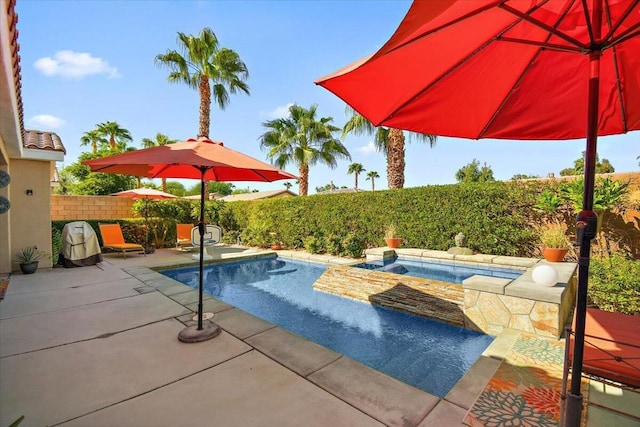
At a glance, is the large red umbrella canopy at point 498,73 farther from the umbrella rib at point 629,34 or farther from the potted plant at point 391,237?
the potted plant at point 391,237

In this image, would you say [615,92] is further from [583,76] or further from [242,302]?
[242,302]

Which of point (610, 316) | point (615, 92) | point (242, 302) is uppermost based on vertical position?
point (615, 92)

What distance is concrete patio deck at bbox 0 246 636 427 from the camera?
235 centimetres

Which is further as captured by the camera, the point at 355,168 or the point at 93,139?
the point at 355,168

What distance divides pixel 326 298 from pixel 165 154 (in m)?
4.62

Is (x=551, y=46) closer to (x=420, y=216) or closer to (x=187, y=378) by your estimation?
(x=187, y=378)

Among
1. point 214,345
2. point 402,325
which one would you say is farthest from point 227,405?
point 402,325

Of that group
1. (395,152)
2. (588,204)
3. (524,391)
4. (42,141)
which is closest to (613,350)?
(524,391)

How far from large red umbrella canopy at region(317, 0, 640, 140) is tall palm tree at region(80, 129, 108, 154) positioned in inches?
1734

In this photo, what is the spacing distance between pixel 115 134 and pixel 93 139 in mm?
3137

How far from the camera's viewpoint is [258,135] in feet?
61.1

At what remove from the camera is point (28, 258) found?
24.9 feet

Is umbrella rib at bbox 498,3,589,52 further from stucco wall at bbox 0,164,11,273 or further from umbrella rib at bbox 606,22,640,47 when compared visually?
stucco wall at bbox 0,164,11,273

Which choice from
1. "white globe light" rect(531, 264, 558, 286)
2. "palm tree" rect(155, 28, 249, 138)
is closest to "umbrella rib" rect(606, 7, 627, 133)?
"white globe light" rect(531, 264, 558, 286)
